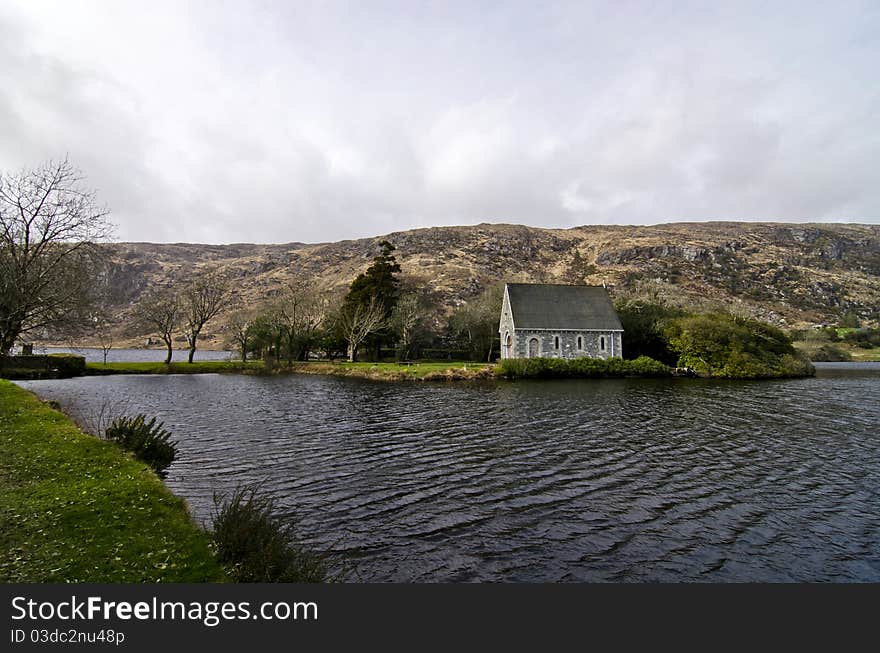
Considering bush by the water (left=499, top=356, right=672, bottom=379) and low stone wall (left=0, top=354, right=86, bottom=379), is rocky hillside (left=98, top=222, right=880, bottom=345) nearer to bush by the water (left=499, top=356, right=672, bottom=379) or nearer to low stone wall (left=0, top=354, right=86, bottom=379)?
bush by the water (left=499, top=356, right=672, bottom=379)

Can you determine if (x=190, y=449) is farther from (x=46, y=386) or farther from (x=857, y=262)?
(x=857, y=262)

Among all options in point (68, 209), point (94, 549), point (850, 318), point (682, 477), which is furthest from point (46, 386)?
point (850, 318)

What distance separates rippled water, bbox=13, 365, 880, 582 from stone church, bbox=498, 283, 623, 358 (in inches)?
1019

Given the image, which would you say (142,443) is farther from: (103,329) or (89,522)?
(103,329)

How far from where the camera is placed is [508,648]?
17.2 feet

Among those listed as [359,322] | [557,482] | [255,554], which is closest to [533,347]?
[359,322]

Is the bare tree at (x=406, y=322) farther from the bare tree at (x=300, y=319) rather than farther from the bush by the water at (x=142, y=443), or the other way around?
the bush by the water at (x=142, y=443)

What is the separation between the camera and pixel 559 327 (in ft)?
181

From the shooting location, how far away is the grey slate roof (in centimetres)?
5547

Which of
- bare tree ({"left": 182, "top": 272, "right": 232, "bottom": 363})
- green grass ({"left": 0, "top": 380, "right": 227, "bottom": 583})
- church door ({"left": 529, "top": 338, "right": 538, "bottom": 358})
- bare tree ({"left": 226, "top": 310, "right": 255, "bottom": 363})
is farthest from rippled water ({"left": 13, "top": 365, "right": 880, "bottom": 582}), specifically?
bare tree ({"left": 226, "top": 310, "right": 255, "bottom": 363})

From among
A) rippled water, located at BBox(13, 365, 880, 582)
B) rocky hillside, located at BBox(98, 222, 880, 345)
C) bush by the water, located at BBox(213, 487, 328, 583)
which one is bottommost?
rippled water, located at BBox(13, 365, 880, 582)

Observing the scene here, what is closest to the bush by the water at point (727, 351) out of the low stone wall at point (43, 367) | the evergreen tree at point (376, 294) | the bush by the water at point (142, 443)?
the evergreen tree at point (376, 294)

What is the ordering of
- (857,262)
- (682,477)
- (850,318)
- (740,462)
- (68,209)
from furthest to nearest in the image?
(857,262) < (850,318) < (68,209) < (740,462) < (682,477)

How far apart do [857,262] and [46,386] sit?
218256 millimetres
